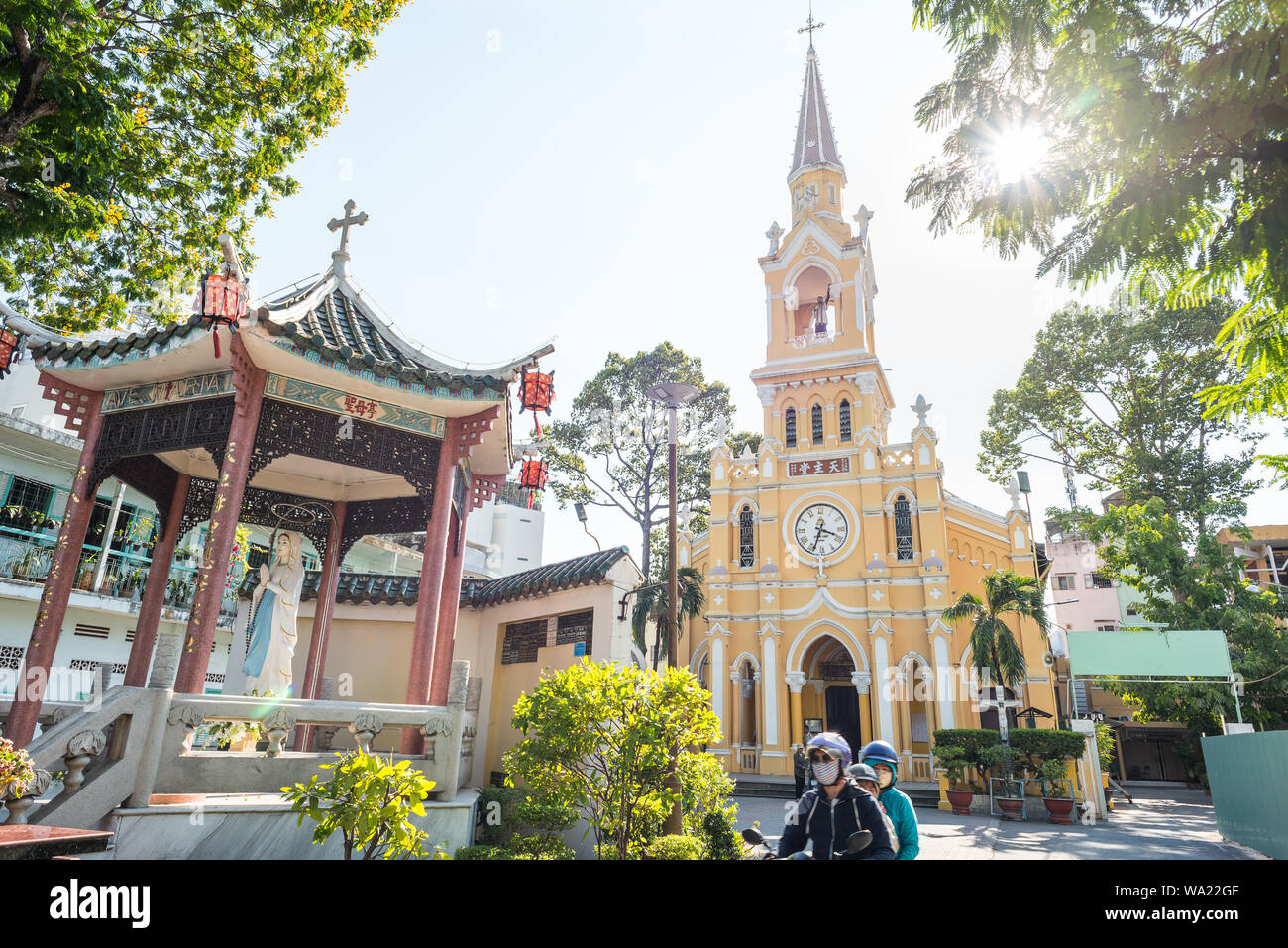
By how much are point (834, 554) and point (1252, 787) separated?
15.3 m

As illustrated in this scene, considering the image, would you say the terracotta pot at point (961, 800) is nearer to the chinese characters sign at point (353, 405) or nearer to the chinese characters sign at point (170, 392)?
the chinese characters sign at point (353, 405)

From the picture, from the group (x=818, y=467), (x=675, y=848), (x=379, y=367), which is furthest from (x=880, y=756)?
(x=818, y=467)

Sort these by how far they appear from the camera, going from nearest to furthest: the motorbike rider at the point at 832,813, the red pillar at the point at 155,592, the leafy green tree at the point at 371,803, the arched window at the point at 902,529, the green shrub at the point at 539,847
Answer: the motorbike rider at the point at 832,813 < the leafy green tree at the point at 371,803 < the green shrub at the point at 539,847 < the red pillar at the point at 155,592 < the arched window at the point at 902,529

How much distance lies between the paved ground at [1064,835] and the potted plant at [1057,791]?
14.7 inches

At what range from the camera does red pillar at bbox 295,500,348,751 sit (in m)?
10.7

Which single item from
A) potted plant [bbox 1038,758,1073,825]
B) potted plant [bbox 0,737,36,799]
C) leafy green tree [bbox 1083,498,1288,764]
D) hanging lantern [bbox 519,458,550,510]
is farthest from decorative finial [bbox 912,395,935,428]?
potted plant [bbox 0,737,36,799]

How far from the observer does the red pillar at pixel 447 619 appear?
384 inches

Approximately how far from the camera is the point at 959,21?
5656 mm

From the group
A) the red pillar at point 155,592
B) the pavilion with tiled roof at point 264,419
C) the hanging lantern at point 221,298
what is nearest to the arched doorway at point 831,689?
the pavilion with tiled roof at point 264,419

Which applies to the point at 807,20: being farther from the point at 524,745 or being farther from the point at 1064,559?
the point at 524,745

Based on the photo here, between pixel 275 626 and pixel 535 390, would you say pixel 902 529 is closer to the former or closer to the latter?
pixel 535 390

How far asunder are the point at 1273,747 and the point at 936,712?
525 inches

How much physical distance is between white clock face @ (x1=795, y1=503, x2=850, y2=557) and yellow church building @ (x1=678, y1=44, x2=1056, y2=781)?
2.0 inches
